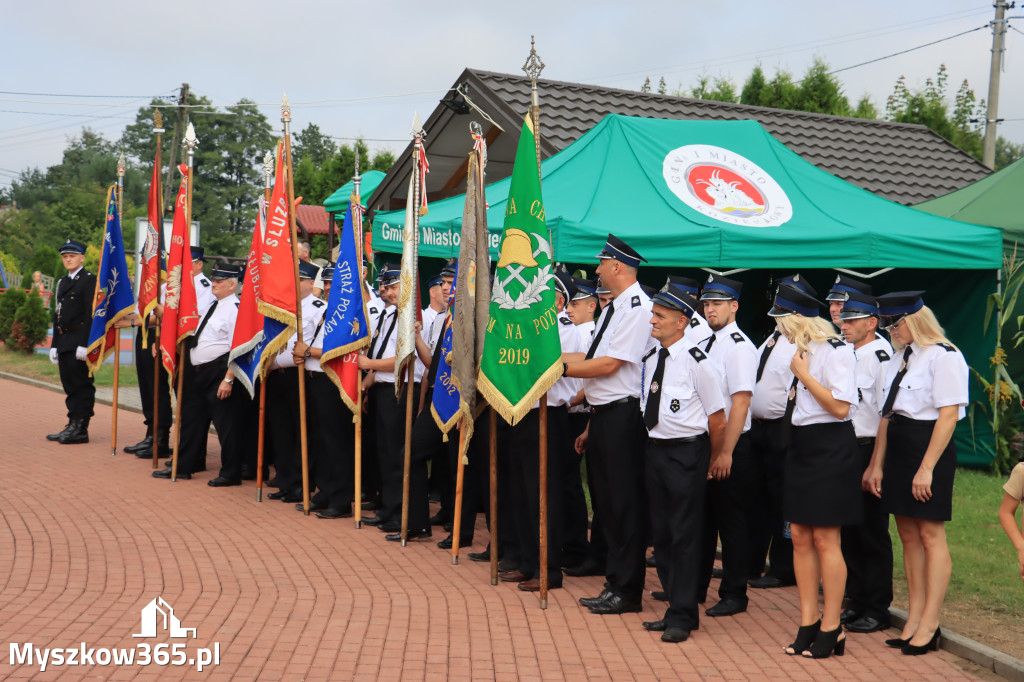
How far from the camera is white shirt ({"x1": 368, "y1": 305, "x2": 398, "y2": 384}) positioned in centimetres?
824

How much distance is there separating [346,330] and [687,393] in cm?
363

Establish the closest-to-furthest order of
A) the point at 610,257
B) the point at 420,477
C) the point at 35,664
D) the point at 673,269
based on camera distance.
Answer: the point at 35,664
the point at 610,257
the point at 420,477
the point at 673,269

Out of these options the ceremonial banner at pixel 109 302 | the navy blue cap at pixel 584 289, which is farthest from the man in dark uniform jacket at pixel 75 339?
the navy blue cap at pixel 584 289

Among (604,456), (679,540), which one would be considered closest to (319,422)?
(604,456)

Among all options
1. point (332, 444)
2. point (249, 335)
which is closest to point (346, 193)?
point (249, 335)

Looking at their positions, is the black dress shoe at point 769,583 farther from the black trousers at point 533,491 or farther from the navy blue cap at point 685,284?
the navy blue cap at point 685,284

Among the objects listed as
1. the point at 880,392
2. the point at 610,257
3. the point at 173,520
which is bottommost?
the point at 173,520

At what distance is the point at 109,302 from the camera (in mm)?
11438

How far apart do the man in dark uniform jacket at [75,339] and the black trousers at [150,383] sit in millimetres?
764

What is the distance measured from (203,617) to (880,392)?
13.8ft

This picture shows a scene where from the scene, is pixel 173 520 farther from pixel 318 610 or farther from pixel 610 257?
pixel 610 257

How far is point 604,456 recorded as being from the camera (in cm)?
602

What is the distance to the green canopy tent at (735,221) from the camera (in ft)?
31.0

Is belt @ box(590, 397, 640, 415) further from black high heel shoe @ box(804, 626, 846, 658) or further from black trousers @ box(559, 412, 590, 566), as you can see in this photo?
black high heel shoe @ box(804, 626, 846, 658)
